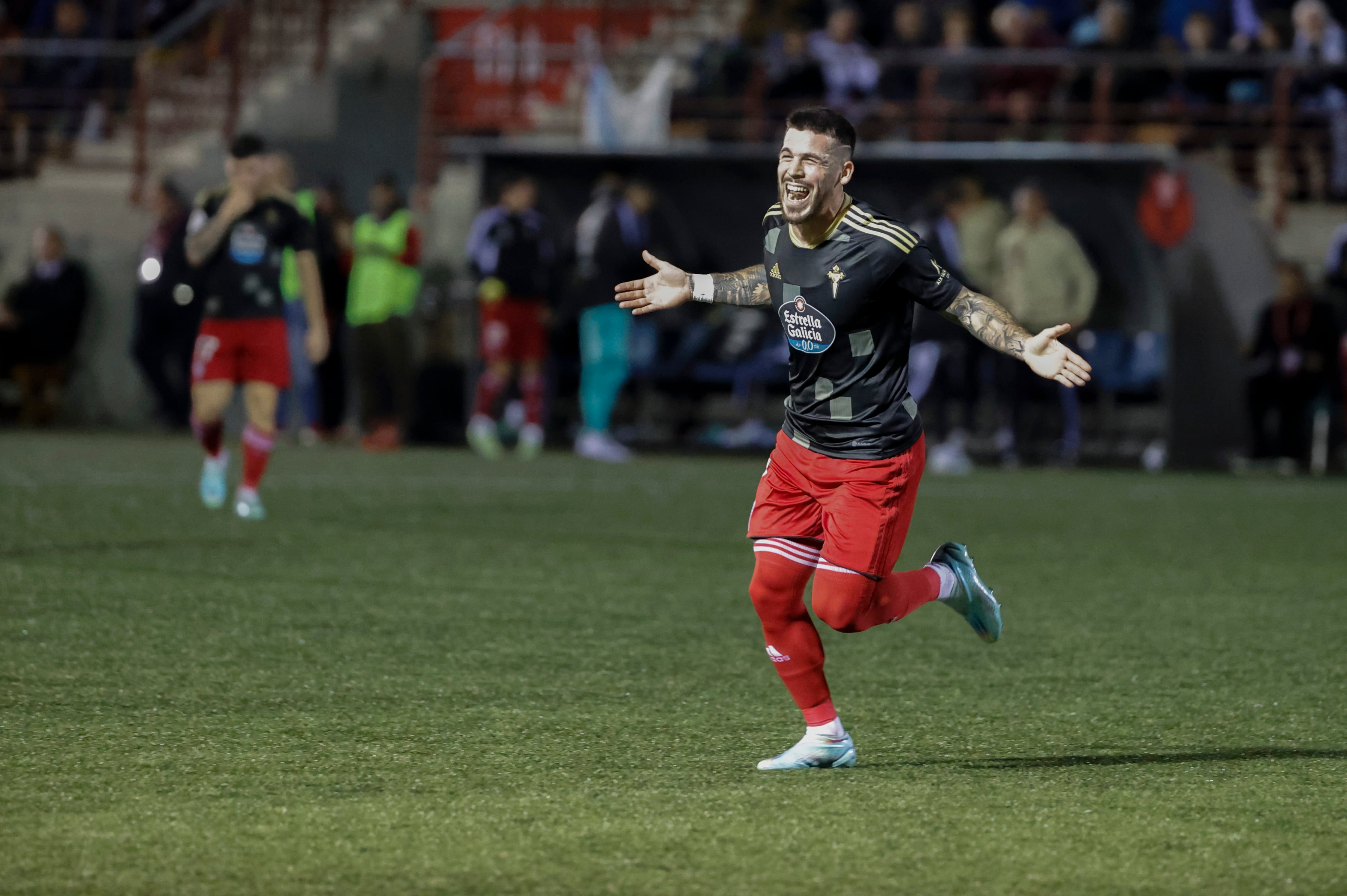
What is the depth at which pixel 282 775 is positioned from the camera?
184 inches

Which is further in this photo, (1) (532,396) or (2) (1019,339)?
(1) (532,396)

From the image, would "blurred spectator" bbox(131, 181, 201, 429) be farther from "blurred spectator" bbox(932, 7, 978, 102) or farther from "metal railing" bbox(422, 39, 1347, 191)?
"blurred spectator" bbox(932, 7, 978, 102)

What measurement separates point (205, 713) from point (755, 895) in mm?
2357

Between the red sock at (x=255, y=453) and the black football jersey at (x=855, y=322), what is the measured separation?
593 cm

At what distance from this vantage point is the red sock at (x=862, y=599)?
197 inches

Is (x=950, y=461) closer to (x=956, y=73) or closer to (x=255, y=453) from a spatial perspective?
(x=956, y=73)

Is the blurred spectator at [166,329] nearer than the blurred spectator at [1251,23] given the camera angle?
Yes

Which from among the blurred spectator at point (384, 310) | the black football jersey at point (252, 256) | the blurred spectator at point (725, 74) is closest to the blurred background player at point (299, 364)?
the blurred spectator at point (384, 310)

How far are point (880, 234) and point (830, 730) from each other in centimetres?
135

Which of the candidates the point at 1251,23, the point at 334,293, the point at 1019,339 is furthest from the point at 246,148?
the point at 1251,23

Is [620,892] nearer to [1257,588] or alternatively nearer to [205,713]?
[205,713]

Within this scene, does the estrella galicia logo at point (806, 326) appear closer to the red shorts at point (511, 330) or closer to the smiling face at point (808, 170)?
the smiling face at point (808, 170)

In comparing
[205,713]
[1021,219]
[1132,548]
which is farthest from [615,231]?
[205,713]

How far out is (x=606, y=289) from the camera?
1630cm
